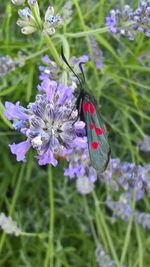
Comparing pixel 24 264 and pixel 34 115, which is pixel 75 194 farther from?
pixel 34 115

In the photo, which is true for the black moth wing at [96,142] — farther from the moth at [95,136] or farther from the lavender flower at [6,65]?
the lavender flower at [6,65]

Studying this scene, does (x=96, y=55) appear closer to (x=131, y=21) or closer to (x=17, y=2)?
(x=131, y=21)

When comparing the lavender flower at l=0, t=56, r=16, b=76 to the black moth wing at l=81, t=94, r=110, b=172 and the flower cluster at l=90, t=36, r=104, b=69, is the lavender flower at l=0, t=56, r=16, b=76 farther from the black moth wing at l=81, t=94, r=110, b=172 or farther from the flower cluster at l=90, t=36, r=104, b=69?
→ the black moth wing at l=81, t=94, r=110, b=172

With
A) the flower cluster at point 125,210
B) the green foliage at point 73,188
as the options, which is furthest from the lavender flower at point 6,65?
the flower cluster at point 125,210

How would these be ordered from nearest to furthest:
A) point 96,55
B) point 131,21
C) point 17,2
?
point 17,2
point 131,21
point 96,55

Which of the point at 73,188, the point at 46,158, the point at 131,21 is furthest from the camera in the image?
the point at 73,188

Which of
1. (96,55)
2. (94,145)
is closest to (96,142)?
(94,145)
